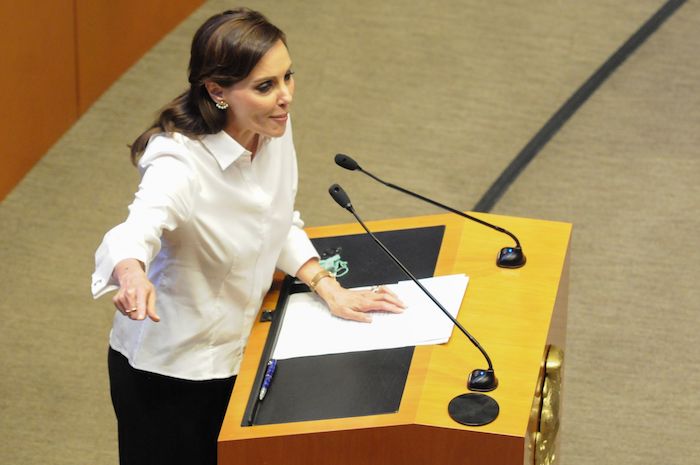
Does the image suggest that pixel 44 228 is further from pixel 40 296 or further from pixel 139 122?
pixel 139 122

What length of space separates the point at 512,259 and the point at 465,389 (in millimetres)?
400

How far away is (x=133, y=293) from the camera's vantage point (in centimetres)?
183

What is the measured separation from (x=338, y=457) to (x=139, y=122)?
2.62 m

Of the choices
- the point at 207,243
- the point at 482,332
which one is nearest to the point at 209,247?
the point at 207,243

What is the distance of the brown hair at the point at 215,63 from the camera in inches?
81.4

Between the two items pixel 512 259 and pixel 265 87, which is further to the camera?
pixel 512 259

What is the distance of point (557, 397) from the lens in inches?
88.7

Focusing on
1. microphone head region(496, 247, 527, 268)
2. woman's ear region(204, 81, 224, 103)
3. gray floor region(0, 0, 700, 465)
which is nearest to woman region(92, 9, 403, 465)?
woman's ear region(204, 81, 224, 103)

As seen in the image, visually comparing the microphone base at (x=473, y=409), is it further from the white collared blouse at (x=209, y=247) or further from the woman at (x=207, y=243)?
the white collared blouse at (x=209, y=247)

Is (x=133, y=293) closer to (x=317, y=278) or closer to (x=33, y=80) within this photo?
(x=317, y=278)

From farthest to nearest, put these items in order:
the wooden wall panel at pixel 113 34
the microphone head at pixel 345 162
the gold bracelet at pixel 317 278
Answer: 1. the wooden wall panel at pixel 113 34
2. the gold bracelet at pixel 317 278
3. the microphone head at pixel 345 162

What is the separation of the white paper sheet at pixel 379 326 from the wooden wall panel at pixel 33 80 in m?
1.82

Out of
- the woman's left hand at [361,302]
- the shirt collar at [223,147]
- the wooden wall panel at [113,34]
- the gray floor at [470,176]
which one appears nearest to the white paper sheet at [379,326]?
the woman's left hand at [361,302]

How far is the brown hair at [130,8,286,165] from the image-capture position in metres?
2.07
